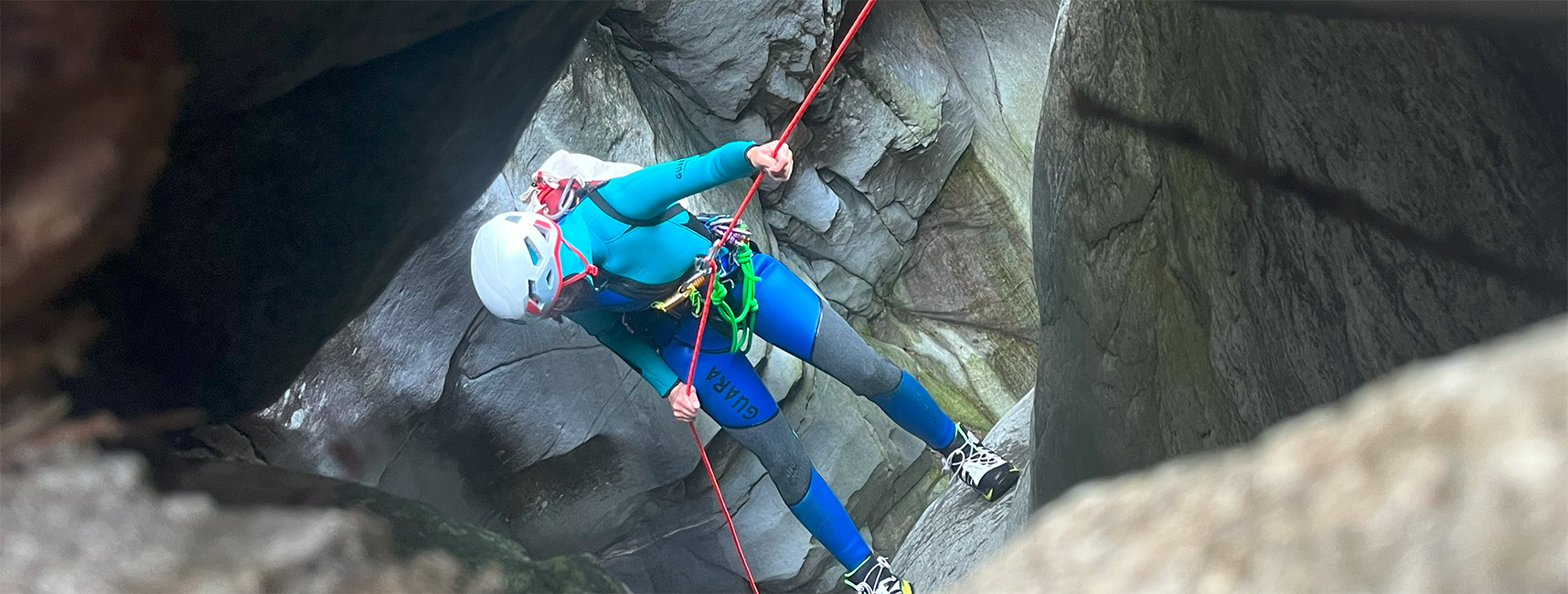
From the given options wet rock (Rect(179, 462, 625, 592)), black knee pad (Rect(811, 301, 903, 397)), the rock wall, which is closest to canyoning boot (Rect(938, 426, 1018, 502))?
black knee pad (Rect(811, 301, 903, 397))

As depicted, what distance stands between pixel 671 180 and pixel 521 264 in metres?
0.33

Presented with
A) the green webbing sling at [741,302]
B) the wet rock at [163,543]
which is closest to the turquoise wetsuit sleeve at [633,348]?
the green webbing sling at [741,302]

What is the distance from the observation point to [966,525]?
6.82ft

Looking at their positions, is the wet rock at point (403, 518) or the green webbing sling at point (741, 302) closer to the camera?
the wet rock at point (403, 518)

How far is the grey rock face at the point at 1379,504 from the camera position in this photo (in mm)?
265

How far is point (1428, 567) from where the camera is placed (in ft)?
0.90

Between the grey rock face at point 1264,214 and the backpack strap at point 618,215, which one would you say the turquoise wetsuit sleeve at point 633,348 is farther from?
the grey rock face at point 1264,214

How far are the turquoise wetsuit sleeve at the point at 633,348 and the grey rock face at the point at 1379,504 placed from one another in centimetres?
155

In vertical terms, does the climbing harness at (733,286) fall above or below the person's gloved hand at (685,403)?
above

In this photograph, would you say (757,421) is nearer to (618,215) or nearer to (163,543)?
(618,215)

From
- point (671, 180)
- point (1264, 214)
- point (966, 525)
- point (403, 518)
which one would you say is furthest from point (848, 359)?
point (403, 518)

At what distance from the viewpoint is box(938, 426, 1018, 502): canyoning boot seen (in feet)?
6.71

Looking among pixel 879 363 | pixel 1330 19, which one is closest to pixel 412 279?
pixel 879 363

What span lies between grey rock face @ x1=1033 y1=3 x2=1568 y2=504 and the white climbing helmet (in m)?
0.91
